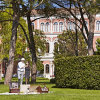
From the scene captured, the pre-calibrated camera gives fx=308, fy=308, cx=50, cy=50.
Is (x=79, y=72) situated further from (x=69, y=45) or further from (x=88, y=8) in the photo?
(x=69, y=45)

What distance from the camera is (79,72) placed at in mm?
15516

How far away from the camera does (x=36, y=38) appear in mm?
37906

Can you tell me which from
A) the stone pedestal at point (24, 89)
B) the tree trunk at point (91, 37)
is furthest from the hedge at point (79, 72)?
the stone pedestal at point (24, 89)

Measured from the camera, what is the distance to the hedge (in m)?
15.1

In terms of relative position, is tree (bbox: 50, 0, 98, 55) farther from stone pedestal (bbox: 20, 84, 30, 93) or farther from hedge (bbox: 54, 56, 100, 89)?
stone pedestal (bbox: 20, 84, 30, 93)

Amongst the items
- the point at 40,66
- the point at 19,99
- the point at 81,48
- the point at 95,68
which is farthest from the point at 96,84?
the point at 40,66

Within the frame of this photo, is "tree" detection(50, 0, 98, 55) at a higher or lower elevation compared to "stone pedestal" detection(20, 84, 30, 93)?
higher

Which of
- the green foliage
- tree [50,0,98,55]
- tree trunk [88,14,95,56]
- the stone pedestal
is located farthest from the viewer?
the green foliage

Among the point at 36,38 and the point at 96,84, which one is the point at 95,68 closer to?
the point at 96,84

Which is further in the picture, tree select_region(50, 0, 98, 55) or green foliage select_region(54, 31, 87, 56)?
green foliage select_region(54, 31, 87, 56)

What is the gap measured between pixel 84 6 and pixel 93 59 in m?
3.80

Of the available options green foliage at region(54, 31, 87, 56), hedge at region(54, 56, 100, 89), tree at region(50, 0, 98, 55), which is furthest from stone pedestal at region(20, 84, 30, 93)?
green foliage at region(54, 31, 87, 56)

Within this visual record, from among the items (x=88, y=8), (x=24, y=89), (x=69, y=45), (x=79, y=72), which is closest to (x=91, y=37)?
(x=88, y=8)

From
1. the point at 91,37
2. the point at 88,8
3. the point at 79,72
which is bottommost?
the point at 79,72
